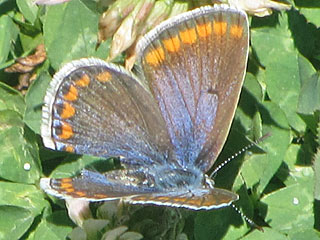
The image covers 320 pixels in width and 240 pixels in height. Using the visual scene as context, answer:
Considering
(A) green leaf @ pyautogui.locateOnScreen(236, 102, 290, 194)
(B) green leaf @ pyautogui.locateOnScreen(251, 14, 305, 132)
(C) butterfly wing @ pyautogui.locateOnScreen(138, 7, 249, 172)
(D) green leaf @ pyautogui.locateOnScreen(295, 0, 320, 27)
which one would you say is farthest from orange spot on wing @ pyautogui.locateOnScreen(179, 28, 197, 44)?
(D) green leaf @ pyautogui.locateOnScreen(295, 0, 320, 27)

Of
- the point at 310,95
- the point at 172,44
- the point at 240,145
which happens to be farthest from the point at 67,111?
the point at 310,95

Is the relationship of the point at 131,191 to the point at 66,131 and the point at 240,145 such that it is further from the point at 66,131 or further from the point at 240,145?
the point at 240,145

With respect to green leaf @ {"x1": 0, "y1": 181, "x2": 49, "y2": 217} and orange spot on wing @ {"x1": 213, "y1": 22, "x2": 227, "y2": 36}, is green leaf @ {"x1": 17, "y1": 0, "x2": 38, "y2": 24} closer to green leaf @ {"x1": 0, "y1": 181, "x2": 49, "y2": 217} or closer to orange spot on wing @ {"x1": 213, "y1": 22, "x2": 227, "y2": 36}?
green leaf @ {"x1": 0, "y1": 181, "x2": 49, "y2": 217}

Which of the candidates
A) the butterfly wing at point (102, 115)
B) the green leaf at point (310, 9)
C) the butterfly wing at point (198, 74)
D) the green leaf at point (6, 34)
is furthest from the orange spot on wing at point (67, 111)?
the green leaf at point (310, 9)

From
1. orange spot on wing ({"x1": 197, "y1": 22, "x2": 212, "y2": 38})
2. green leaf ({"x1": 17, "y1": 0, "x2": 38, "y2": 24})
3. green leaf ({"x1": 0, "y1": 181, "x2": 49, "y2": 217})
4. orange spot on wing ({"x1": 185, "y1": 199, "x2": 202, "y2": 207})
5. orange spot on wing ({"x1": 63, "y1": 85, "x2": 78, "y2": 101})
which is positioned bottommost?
green leaf ({"x1": 0, "y1": 181, "x2": 49, "y2": 217})

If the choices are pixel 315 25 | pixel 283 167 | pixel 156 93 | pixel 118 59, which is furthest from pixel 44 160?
pixel 315 25

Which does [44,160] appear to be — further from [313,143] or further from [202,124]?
[313,143]

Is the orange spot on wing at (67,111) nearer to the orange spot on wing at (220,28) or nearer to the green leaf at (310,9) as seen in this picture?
the orange spot on wing at (220,28)
